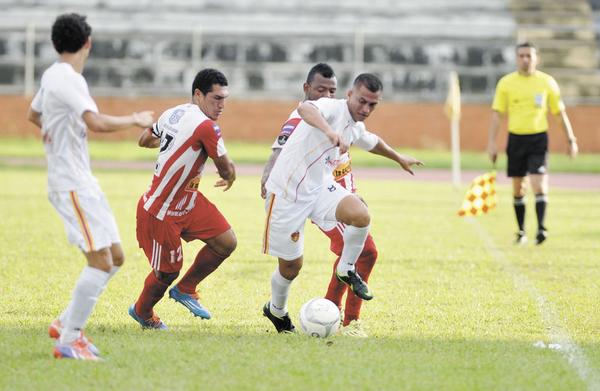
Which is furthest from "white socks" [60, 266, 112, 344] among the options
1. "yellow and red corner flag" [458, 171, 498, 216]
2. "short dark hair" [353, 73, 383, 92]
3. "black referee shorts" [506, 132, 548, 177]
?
"yellow and red corner flag" [458, 171, 498, 216]

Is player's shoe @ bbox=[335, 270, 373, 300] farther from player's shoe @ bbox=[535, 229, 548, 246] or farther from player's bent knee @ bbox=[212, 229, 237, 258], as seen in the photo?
player's shoe @ bbox=[535, 229, 548, 246]

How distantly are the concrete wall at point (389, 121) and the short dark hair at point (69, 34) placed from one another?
2936cm

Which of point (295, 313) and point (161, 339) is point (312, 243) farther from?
point (161, 339)

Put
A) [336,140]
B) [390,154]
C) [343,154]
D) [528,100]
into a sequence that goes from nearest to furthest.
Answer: [336,140]
[343,154]
[390,154]
[528,100]

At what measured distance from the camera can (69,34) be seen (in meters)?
6.18

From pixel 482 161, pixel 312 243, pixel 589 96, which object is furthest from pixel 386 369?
pixel 589 96

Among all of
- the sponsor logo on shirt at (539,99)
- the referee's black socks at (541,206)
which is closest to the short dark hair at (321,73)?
the sponsor logo on shirt at (539,99)

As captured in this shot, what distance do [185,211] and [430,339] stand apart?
1.91 metres

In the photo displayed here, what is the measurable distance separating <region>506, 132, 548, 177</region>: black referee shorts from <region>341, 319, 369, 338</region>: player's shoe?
661 cm

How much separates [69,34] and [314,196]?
2.20m

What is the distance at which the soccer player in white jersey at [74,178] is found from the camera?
615cm

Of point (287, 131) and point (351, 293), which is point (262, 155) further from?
point (351, 293)

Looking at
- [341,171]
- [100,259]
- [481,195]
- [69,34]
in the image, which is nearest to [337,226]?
[341,171]

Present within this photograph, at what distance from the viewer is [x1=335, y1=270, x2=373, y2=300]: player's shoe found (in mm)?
7398
